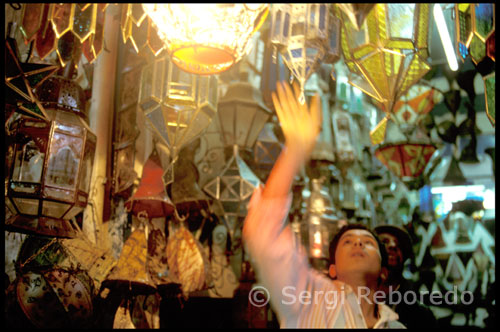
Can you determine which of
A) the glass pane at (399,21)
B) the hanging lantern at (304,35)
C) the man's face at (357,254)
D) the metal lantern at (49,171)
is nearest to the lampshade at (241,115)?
the hanging lantern at (304,35)

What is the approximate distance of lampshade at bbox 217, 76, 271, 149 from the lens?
16.4ft

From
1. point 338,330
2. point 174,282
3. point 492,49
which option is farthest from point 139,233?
point 492,49

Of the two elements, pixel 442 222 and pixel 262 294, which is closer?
pixel 262 294

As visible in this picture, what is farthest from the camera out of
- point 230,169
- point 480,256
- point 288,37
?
point 480,256

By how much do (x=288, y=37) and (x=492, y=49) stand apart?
3.77 ft

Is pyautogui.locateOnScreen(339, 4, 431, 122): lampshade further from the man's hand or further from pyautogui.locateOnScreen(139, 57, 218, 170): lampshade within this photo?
pyautogui.locateOnScreen(139, 57, 218, 170): lampshade

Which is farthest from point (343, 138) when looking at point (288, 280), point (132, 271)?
point (288, 280)

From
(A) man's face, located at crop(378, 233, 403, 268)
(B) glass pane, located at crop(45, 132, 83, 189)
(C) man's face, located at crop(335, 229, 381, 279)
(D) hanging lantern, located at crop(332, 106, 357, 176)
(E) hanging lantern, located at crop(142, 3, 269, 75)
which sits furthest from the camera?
(D) hanging lantern, located at crop(332, 106, 357, 176)

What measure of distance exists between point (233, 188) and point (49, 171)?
6.95ft

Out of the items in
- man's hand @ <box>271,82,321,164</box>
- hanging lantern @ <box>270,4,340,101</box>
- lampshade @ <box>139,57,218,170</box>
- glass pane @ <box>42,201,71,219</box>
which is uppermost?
hanging lantern @ <box>270,4,340,101</box>

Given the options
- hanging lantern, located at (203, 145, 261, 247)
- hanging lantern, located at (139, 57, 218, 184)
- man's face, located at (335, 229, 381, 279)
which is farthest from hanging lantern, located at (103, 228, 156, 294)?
man's face, located at (335, 229, 381, 279)

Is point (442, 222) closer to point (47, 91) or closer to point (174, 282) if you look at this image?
point (174, 282)

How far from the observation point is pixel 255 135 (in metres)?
5.18

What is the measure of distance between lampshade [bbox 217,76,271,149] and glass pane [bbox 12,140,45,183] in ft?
8.17
